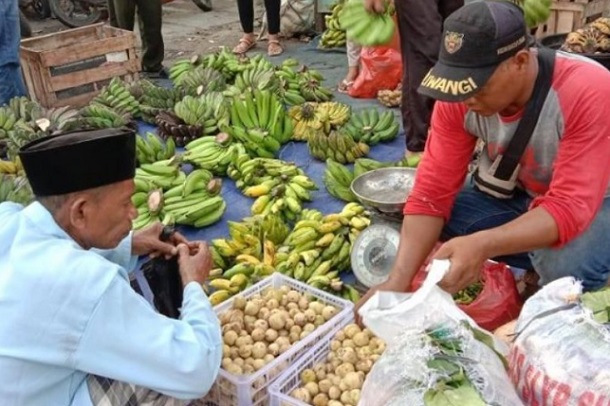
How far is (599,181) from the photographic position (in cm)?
213

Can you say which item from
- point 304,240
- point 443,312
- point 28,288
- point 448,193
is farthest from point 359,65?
point 28,288

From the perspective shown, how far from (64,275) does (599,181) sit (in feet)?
5.16

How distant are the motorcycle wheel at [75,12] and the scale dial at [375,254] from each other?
25.1 ft

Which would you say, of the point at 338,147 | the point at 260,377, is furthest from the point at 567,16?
the point at 260,377

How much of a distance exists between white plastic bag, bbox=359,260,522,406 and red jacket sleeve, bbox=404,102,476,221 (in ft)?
1.75

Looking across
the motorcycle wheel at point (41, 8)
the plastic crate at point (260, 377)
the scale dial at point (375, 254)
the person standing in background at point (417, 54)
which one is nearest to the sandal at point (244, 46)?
the person standing in background at point (417, 54)

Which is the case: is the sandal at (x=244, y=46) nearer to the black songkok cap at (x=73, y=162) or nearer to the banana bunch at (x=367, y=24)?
the banana bunch at (x=367, y=24)

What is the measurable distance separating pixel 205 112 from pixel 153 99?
25.6 inches

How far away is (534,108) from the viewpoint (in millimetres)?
2238

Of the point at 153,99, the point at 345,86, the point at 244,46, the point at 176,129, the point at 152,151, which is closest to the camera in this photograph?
the point at 152,151

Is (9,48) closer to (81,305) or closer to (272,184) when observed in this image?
(272,184)

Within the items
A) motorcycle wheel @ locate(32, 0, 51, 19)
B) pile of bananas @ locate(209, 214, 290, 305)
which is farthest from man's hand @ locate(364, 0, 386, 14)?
motorcycle wheel @ locate(32, 0, 51, 19)

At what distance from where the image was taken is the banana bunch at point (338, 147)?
4.44 metres

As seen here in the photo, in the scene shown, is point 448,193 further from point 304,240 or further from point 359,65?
point 359,65
